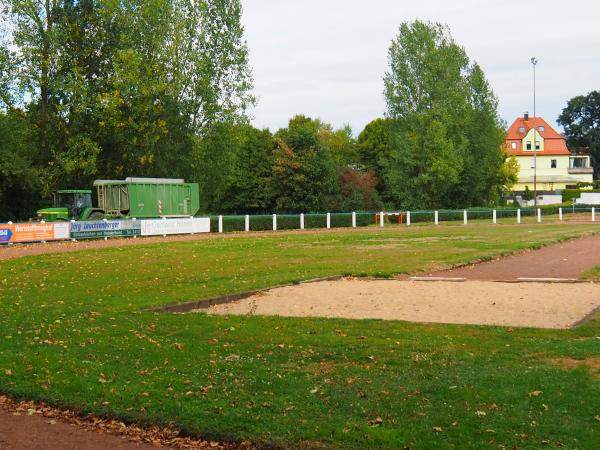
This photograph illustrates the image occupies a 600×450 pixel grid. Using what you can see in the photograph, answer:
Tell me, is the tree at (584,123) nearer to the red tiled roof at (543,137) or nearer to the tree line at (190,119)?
the red tiled roof at (543,137)

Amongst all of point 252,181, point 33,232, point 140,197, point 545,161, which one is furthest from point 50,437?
point 545,161

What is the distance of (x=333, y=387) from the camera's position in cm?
752

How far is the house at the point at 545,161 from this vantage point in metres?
110

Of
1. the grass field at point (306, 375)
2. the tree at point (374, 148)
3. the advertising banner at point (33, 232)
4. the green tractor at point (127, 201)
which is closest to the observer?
the grass field at point (306, 375)

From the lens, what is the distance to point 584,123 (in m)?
125

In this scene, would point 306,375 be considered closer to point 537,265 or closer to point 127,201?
point 537,265

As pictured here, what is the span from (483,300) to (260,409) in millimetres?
8529

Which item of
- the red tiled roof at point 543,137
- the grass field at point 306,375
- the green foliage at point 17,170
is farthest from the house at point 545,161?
the grass field at point 306,375

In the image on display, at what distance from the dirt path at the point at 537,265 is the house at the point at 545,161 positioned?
277 ft

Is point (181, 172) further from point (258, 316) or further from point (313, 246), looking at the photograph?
point (258, 316)

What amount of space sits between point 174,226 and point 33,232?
9.09 metres

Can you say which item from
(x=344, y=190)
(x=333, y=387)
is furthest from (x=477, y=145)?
(x=333, y=387)

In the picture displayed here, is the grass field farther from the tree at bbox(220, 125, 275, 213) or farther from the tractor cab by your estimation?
the tree at bbox(220, 125, 275, 213)

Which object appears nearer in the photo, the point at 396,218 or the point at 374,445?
the point at 374,445
